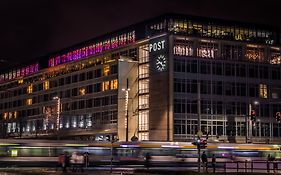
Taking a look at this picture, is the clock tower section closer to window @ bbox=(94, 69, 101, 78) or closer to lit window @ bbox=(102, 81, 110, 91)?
lit window @ bbox=(102, 81, 110, 91)

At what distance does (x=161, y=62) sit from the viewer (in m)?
94.2

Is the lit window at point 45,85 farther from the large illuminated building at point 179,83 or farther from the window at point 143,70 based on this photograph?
the window at point 143,70

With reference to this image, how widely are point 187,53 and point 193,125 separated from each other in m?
12.6

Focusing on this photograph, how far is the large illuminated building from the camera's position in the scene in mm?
93750

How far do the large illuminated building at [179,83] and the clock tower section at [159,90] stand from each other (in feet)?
0.56

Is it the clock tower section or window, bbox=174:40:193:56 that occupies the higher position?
window, bbox=174:40:193:56

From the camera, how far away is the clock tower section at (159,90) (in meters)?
91.9

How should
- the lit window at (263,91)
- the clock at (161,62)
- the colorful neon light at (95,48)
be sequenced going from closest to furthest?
1. the clock at (161,62)
2. the lit window at (263,91)
3. the colorful neon light at (95,48)

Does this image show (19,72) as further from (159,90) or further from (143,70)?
(159,90)

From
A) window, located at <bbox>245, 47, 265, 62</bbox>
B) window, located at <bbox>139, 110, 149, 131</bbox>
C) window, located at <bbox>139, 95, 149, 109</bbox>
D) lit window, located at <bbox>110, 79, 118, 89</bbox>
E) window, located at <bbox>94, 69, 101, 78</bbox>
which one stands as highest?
window, located at <bbox>245, 47, 265, 62</bbox>

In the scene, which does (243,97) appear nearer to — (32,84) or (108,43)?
(108,43)

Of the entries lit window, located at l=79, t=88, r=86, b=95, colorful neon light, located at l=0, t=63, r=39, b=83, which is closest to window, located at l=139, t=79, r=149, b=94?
lit window, located at l=79, t=88, r=86, b=95

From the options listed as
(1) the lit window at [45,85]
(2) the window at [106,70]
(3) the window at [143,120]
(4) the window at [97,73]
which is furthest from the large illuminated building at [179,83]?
(1) the lit window at [45,85]

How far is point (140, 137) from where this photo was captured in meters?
97.1
